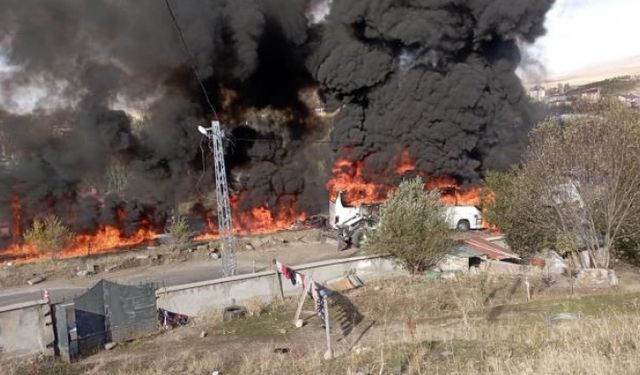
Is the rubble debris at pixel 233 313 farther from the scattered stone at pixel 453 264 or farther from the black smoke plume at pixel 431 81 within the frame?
the black smoke plume at pixel 431 81

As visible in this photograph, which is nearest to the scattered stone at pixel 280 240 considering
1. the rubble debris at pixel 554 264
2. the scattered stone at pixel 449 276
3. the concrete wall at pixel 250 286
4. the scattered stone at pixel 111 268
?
the scattered stone at pixel 111 268

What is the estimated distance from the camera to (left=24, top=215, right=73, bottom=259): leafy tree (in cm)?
3391

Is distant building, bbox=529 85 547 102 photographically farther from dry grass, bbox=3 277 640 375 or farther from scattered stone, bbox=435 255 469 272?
dry grass, bbox=3 277 640 375

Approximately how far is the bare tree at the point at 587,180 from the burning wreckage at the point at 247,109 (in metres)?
12.2

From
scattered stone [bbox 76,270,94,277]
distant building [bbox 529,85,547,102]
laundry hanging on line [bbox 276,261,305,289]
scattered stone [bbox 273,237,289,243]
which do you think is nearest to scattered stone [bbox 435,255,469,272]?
laundry hanging on line [bbox 276,261,305,289]

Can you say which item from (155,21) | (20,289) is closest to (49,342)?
(20,289)

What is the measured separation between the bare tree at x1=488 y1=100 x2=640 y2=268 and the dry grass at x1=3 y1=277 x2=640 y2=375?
3.22 metres

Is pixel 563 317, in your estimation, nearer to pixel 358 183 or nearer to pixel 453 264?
pixel 453 264

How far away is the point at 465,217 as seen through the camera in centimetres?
3662

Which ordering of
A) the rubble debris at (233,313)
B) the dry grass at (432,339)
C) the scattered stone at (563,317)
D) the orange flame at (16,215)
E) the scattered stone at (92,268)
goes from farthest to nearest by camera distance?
1. the orange flame at (16,215)
2. the scattered stone at (92,268)
3. the rubble debris at (233,313)
4. the scattered stone at (563,317)
5. the dry grass at (432,339)

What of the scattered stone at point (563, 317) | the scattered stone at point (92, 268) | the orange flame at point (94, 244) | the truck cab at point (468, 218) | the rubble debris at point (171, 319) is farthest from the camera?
the truck cab at point (468, 218)

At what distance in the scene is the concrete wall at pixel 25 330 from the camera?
58.7 ft

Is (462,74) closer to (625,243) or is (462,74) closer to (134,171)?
(625,243)

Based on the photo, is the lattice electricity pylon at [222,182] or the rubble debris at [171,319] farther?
the lattice electricity pylon at [222,182]
